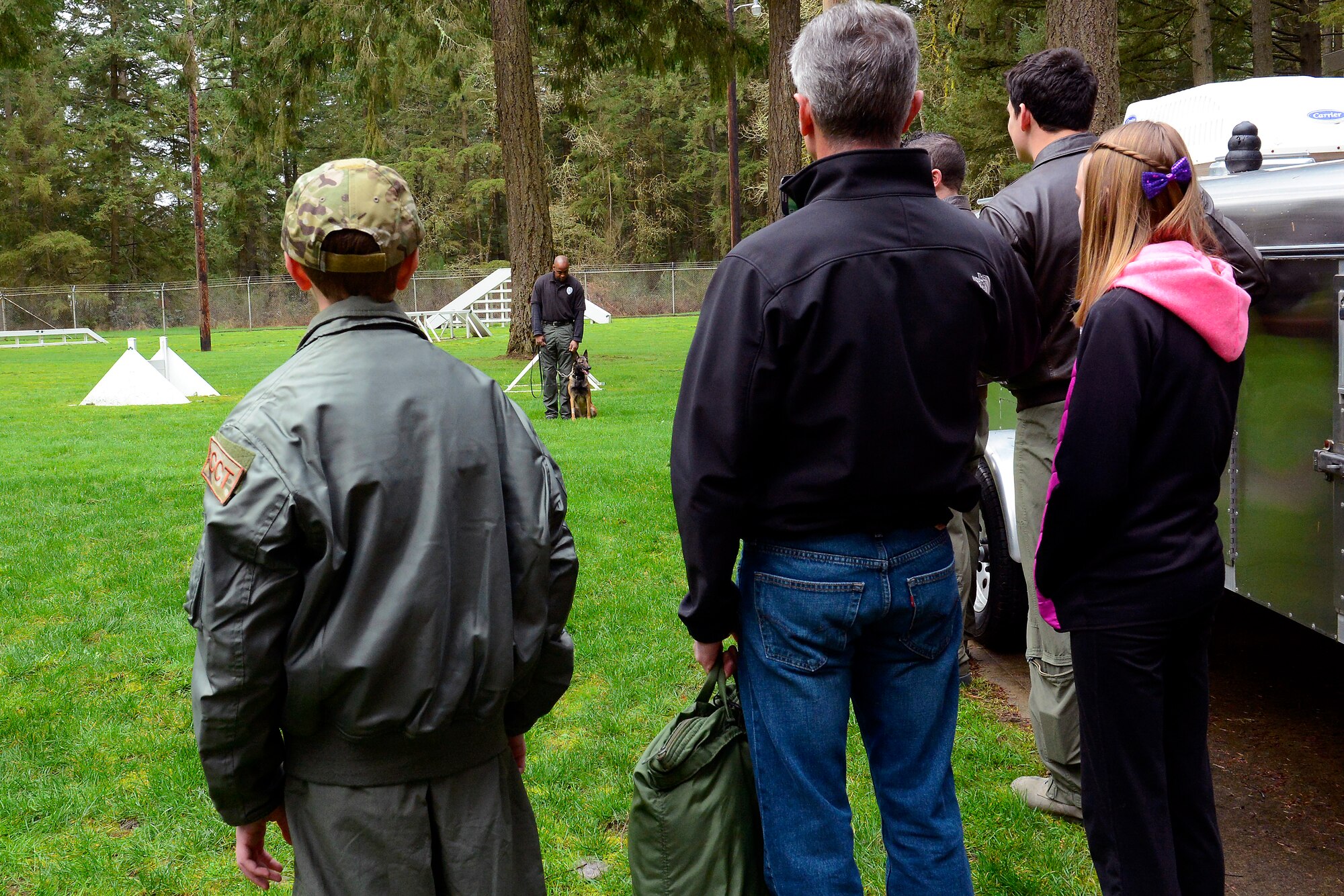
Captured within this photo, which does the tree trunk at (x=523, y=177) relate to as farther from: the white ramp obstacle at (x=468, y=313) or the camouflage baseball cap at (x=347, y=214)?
the camouflage baseball cap at (x=347, y=214)

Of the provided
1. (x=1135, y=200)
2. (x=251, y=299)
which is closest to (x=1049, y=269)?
(x=1135, y=200)

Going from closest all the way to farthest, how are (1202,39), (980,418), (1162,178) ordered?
(1162,178) < (980,418) < (1202,39)

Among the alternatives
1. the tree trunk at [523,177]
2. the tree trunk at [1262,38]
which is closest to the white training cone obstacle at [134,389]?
the tree trunk at [523,177]

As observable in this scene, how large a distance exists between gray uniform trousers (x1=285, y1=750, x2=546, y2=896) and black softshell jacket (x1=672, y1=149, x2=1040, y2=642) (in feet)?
1.77

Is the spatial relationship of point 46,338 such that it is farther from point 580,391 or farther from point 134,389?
point 580,391

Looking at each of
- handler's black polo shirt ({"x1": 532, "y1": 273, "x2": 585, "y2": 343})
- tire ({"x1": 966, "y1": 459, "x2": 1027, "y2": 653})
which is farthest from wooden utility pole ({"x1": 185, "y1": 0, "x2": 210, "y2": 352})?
tire ({"x1": 966, "y1": 459, "x2": 1027, "y2": 653})

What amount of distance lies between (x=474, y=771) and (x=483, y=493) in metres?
0.53

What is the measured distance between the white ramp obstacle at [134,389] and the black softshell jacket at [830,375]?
52.8 feet

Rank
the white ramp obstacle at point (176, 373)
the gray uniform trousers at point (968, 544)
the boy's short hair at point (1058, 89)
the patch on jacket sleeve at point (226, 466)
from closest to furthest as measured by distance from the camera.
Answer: the patch on jacket sleeve at point (226, 466) < the boy's short hair at point (1058, 89) < the gray uniform trousers at point (968, 544) < the white ramp obstacle at point (176, 373)

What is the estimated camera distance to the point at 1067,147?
329 centimetres

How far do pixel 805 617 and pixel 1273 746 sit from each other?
296 centimetres

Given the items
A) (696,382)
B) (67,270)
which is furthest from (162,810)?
(67,270)

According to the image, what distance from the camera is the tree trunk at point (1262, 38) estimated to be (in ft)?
64.4

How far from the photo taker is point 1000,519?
4887mm
